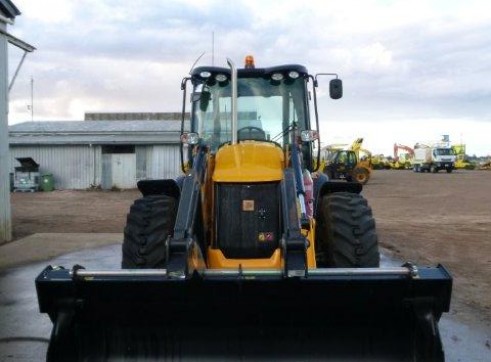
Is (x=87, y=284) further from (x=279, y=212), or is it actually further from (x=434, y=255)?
(x=434, y=255)

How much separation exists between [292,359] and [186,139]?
288cm

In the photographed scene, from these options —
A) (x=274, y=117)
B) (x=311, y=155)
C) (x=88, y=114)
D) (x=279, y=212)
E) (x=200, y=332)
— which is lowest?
(x=200, y=332)

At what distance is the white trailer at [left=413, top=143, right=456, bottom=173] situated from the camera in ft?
182

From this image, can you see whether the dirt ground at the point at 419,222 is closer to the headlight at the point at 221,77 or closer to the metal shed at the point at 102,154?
the metal shed at the point at 102,154

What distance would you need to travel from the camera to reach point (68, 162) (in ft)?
116

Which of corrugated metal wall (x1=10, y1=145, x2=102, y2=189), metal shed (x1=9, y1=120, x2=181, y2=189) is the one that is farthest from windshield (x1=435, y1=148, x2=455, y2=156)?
corrugated metal wall (x1=10, y1=145, x2=102, y2=189)

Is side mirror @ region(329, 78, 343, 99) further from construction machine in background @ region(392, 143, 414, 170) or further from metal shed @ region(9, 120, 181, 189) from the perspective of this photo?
construction machine in background @ region(392, 143, 414, 170)

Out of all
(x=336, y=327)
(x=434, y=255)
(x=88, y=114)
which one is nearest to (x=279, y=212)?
(x=336, y=327)

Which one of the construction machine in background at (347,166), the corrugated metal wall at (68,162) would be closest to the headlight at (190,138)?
the corrugated metal wall at (68,162)

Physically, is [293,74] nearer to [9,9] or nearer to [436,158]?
[9,9]

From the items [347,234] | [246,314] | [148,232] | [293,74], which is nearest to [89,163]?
[293,74]

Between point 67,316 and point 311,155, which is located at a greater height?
point 311,155

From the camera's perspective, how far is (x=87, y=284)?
14.5 ft

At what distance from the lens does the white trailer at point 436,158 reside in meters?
55.6
